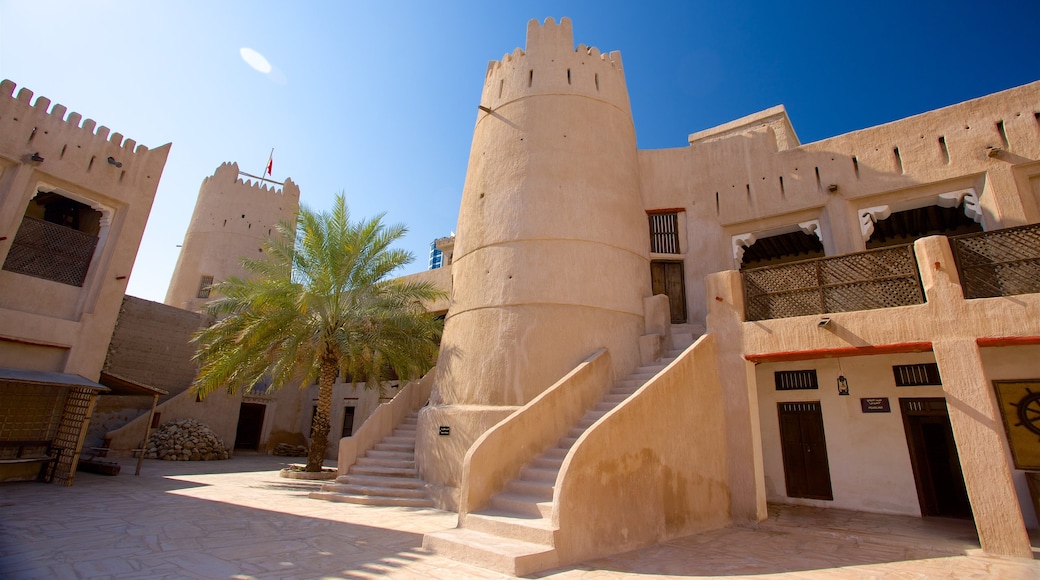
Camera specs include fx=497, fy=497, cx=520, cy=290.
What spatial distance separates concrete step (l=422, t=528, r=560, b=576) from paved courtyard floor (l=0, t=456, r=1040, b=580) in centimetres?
14

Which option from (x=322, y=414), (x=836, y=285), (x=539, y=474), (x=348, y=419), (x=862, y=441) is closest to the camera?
(x=539, y=474)

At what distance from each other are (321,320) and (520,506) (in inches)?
320

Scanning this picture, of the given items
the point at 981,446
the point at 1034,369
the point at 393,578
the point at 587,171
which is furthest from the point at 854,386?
the point at 393,578

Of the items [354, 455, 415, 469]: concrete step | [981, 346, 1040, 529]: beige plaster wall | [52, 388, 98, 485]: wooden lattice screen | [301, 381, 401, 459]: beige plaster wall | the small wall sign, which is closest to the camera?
[981, 346, 1040, 529]: beige plaster wall

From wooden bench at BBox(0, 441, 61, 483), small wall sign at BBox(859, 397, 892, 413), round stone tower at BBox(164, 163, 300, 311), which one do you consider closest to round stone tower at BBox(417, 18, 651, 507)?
small wall sign at BBox(859, 397, 892, 413)

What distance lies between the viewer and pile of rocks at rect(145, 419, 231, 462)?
16656 mm

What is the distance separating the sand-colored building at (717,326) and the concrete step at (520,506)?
0.14ft

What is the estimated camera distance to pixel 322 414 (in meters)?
12.9

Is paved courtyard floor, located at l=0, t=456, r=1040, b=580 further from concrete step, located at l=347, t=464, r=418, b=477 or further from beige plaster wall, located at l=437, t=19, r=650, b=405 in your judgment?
beige plaster wall, located at l=437, t=19, r=650, b=405

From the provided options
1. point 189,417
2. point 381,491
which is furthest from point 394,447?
point 189,417

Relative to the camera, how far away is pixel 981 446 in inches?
259

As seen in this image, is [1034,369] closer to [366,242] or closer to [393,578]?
[393,578]

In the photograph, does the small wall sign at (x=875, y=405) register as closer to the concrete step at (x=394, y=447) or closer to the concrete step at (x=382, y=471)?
the concrete step at (x=382, y=471)

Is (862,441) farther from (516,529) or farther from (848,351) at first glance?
(516,529)
